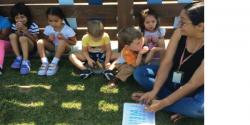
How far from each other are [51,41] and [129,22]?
942 millimetres

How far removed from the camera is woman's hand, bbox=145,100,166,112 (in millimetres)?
3135

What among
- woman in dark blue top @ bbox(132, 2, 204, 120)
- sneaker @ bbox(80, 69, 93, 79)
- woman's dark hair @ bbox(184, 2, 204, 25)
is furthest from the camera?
sneaker @ bbox(80, 69, 93, 79)

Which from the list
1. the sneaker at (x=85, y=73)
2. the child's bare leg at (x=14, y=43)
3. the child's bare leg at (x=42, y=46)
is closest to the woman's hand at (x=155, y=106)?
the sneaker at (x=85, y=73)

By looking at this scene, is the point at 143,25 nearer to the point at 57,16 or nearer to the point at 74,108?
the point at 57,16

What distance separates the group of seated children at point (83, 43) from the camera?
397 centimetres

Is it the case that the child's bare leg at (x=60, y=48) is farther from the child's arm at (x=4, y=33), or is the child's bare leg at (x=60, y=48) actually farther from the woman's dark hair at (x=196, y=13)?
the woman's dark hair at (x=196, y=13)

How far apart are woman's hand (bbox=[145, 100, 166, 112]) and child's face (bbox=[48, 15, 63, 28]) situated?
168 cm

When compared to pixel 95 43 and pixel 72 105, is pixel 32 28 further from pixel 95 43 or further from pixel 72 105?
pixel 72 105

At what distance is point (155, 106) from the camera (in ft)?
10.3

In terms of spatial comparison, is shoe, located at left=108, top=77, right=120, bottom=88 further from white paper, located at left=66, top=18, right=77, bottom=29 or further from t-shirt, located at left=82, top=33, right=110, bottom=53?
white paper, located at left=66, top=18, right=77, bottom=29

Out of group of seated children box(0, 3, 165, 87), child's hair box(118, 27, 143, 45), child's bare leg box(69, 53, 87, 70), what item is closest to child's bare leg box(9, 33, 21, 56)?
group of seated children box(0, 3, 165, 87)

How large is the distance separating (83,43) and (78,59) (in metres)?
0.20

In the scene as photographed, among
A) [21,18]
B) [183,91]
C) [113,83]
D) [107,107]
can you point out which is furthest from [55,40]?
[183,91]

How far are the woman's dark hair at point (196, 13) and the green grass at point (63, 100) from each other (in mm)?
927
